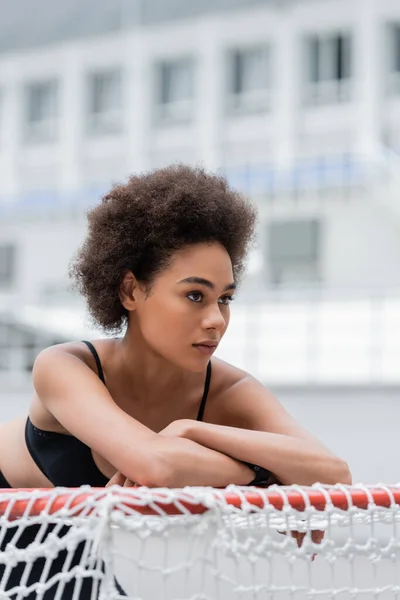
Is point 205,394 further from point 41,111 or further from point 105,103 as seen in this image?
point 41,111

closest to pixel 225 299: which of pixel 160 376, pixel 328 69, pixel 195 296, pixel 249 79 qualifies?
pixel 195 296

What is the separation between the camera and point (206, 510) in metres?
1.20

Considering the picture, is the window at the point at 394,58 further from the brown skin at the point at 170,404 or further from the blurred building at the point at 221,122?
the brown skin at the point at 170,404

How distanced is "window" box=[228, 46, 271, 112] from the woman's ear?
496 inches

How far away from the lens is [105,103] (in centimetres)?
1496

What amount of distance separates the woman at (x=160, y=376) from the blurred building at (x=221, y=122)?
31.1ft

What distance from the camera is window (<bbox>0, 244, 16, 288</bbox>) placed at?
14.4m

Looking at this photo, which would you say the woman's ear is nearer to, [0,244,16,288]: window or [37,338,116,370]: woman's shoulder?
[37,338,116,370]: woman's shoulder

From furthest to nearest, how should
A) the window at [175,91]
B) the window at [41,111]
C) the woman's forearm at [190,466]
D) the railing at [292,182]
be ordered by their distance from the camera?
the window at [41,111]
the window at [175,91]
the railing at [292,182]
the woman's forearm at [190,466]

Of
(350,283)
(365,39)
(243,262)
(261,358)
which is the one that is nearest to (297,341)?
(261,358)

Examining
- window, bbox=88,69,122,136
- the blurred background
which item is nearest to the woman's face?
the blurred background

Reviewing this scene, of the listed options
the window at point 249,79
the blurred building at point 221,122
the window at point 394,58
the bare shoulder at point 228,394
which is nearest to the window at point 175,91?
the blurred building at point 221,122

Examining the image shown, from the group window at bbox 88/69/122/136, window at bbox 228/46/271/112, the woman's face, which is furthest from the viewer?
window at bbox 88/69/122/136

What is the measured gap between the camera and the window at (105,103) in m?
14.7
